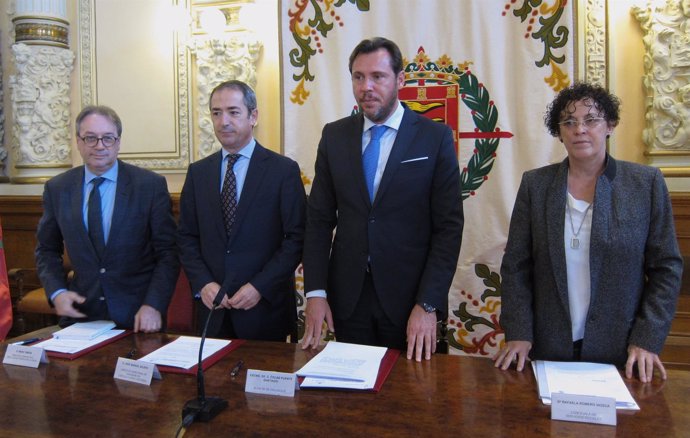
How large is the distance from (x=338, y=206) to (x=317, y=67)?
5.82 feet

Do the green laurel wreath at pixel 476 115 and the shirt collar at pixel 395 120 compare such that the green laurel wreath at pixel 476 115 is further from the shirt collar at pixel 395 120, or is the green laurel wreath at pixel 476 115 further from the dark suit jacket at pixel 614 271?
the dark suit jacket at pixel 614 271

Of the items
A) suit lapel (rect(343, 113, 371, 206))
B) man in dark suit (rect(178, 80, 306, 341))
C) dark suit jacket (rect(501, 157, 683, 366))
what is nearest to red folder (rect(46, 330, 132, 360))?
man in dark suit (rect(178, 80, 306, 341))

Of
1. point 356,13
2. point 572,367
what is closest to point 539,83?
point 356,13

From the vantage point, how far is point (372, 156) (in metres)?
2.03

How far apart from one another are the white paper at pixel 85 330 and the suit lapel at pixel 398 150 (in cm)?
108

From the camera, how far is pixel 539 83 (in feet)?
10.8

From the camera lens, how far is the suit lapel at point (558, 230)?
1.69 m

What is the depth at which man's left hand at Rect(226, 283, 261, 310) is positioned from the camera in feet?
6.75

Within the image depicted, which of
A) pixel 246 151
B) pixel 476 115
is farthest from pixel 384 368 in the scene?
pixel 476 115

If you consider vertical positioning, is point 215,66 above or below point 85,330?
above

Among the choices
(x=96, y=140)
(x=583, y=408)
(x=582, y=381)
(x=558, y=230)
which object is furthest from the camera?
(x=96, y=140)

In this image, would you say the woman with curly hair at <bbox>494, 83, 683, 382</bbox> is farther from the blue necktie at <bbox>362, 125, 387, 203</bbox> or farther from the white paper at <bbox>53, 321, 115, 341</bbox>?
the white paper at <bbox>53, 321, 115, 341</bbox>

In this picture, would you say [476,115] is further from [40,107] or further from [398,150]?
[40,107]

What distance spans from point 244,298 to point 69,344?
0.59 metres
